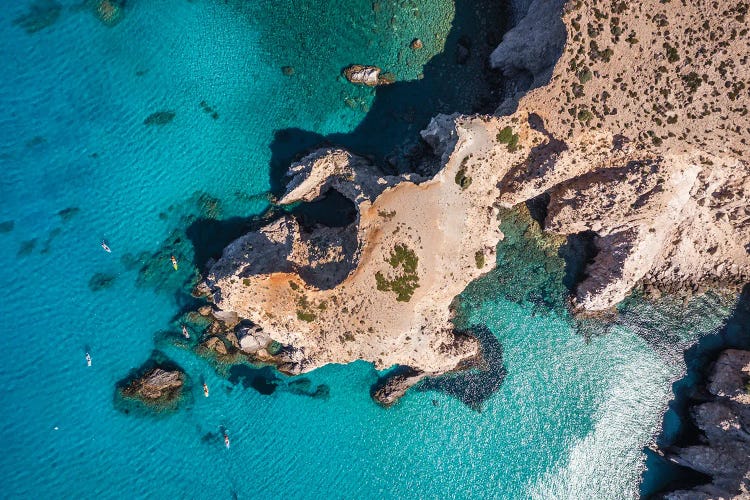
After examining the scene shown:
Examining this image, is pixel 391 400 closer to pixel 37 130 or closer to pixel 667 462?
pixel 667 462

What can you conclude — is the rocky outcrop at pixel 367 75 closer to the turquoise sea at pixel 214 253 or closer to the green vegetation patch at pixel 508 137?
the turquoise sea at pixel 214 253

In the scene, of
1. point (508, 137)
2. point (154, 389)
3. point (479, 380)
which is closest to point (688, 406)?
point (479, 380)

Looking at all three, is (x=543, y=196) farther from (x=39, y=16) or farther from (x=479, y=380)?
(x=39, y=16)

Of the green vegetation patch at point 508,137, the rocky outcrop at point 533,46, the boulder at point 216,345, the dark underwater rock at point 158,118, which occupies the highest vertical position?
the rocky outcrop at point 533,46

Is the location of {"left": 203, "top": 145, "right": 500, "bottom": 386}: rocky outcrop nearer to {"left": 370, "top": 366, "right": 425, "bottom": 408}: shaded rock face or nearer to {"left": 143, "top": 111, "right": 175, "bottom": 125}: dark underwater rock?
{"left": 370, "top": 366, "right": 425, "bottom": 408}: shaded rock face

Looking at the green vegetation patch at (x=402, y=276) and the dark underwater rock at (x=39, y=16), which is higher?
the dark underwater rock at (x=39, y=16)

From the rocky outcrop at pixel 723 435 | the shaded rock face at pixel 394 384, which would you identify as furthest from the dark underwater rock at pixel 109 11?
the rocky outcrop at pixel 723 435
